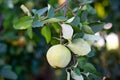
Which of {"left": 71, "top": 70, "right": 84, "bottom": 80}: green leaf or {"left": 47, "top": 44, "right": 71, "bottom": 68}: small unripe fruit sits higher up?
{"left": 47, "top": 44, "right": 71, "bottom": 68}: small unripe fruit

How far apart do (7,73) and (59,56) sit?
0.60 meters

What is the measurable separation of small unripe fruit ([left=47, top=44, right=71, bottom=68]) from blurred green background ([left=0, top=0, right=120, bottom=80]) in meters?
0.85

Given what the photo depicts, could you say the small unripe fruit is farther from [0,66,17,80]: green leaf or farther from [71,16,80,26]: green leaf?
[0,66,17,80]: green leaf

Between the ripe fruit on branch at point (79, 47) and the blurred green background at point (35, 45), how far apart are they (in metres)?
0.84

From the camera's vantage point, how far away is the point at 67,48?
897 millimetres

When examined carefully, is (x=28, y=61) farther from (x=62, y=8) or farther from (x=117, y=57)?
(x=62, y=8)

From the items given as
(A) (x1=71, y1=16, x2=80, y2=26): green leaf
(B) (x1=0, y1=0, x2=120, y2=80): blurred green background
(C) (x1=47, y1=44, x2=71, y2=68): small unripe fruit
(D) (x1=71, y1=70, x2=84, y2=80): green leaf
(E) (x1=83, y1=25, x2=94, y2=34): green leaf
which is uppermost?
(A) (x1=71, y1=16, x2=80, y2=26): green leaf

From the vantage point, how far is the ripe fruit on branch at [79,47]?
0.90 metres

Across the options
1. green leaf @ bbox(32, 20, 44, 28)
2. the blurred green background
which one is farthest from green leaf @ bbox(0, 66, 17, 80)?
green leaf @ bbox(32, 20, 44, 28)

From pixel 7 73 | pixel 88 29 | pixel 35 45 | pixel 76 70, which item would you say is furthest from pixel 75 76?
pixel 35 45

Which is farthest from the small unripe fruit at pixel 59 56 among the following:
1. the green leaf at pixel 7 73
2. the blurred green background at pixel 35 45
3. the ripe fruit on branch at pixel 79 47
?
the blurred green background at pixel 35 45

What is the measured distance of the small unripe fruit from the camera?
0.87 meters

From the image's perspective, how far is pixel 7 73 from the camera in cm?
142

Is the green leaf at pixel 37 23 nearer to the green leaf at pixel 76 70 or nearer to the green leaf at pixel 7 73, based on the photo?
the green leaf at pixel 76 70
